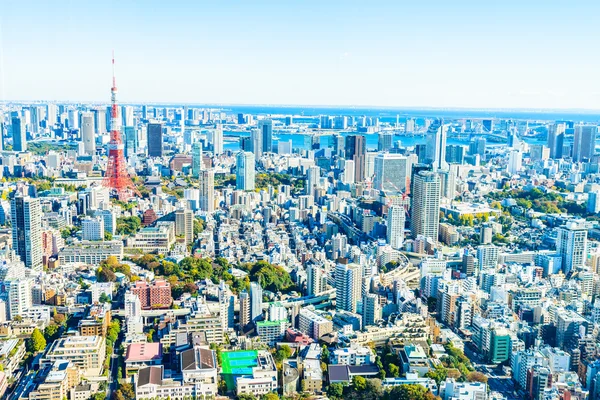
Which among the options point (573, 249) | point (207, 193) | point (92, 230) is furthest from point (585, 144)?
point (92, 230)

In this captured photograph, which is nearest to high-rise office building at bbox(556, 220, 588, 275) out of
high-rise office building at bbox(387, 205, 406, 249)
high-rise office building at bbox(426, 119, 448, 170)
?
high-rise office building at bbox(387, 205, 406, 249)

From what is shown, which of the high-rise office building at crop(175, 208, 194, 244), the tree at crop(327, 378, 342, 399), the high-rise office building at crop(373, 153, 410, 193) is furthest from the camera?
the high-rise office building at crop(373, 153, 410, 193)

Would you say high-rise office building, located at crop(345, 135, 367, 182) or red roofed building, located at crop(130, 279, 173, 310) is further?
high-rise office building, located at crop(345, 135, 367, 182)

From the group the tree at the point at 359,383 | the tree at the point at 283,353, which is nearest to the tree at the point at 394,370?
the tree at the point at 359,383

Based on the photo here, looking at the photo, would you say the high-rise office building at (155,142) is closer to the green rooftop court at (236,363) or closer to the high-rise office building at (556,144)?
the high-rise office building at (556,144)

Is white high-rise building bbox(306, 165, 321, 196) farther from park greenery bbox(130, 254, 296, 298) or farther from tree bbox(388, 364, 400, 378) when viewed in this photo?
tree bbox(388, 364, 400, 378)

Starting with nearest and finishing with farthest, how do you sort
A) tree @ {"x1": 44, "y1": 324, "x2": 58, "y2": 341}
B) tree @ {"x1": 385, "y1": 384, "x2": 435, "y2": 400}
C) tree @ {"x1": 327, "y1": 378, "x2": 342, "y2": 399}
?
tree @ {"x1": 385, "y1": 384, "x2": 435, "y2": 400}, tree @ {"x1": 327, "y1": 378, "x2": 342, "y2": 399}, tree @ {"x1": 44, "y1": 324, "x2": 58, "y2": 341}

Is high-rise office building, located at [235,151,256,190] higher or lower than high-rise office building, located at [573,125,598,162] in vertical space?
lower
